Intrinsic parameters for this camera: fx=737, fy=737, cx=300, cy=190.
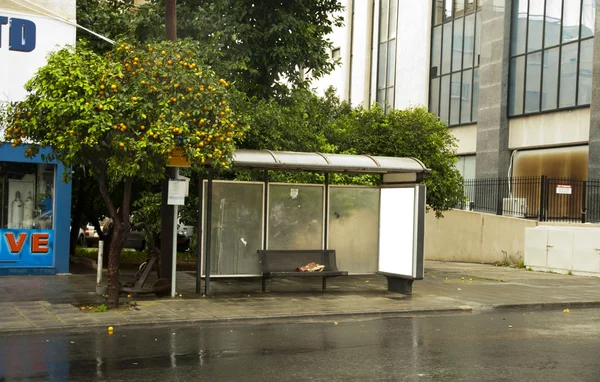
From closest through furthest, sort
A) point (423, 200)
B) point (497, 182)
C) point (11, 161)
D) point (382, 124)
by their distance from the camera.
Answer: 1. point (423, 200)
2. point (11, 161)
3. point (382, 124)
4. point (497, 182)

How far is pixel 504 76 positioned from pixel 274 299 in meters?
19.4

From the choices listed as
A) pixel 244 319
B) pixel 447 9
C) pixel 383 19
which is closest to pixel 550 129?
pixel 447 9

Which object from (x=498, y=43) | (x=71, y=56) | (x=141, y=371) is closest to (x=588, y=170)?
(x=498, y=43)

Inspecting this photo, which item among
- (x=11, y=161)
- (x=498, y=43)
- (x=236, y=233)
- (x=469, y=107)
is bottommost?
(x=236, y=233)

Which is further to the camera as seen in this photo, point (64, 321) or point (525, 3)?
point (525, 3)

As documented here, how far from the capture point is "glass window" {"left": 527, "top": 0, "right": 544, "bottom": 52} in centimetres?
2792

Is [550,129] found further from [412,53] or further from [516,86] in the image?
[412,53]

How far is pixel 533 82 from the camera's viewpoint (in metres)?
28.4

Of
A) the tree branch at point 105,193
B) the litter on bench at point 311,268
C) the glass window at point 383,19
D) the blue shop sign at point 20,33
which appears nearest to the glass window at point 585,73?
the glass window at point 383,19

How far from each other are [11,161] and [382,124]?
987cm

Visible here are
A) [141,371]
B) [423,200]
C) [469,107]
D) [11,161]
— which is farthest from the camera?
[469,107]

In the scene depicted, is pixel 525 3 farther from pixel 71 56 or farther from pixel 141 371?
pixel 141 371

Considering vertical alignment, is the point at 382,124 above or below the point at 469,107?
below

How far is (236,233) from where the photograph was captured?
47.4 feet
